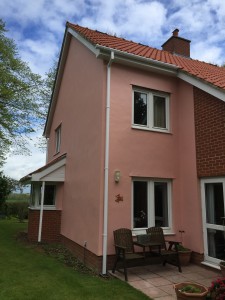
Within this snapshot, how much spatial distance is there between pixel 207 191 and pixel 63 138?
7.52 metres

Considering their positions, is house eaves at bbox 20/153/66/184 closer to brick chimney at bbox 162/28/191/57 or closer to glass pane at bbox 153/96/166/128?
glass pane at bbox 153/96/166/128

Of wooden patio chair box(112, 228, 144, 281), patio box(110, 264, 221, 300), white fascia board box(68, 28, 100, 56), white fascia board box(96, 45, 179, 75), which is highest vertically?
white fascia board box(68, 28, 100, 56)

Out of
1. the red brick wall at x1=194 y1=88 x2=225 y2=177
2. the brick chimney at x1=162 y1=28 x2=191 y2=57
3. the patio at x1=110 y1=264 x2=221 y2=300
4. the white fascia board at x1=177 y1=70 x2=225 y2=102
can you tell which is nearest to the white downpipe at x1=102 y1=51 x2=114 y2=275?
the patio at x1=110 y1=264 x2=221 y2=300

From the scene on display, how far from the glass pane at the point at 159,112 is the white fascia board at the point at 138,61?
0.98 meters

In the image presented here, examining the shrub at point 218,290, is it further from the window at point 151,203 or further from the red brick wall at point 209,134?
the window at point 151,203

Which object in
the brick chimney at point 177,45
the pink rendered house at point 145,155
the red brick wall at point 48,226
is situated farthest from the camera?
the brick chimney at point 177,45

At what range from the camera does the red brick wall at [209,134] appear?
7.71 m

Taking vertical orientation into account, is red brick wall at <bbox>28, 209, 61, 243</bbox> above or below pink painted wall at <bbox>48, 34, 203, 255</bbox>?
below

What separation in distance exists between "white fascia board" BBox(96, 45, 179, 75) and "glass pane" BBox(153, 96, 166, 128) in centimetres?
98

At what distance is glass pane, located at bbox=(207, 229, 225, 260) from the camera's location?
24.9 ft

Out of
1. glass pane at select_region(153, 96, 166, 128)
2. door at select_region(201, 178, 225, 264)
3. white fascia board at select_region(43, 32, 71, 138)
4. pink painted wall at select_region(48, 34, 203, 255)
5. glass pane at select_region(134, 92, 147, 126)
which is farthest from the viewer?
white fascia board at select_region(43, 32, 71, 138)

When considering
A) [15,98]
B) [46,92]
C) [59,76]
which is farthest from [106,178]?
[46,92]

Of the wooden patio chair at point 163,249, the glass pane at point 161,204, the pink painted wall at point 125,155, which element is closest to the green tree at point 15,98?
the pink painted wall at point 125,155

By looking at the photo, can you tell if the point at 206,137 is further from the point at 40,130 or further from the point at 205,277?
the point at 40,130
